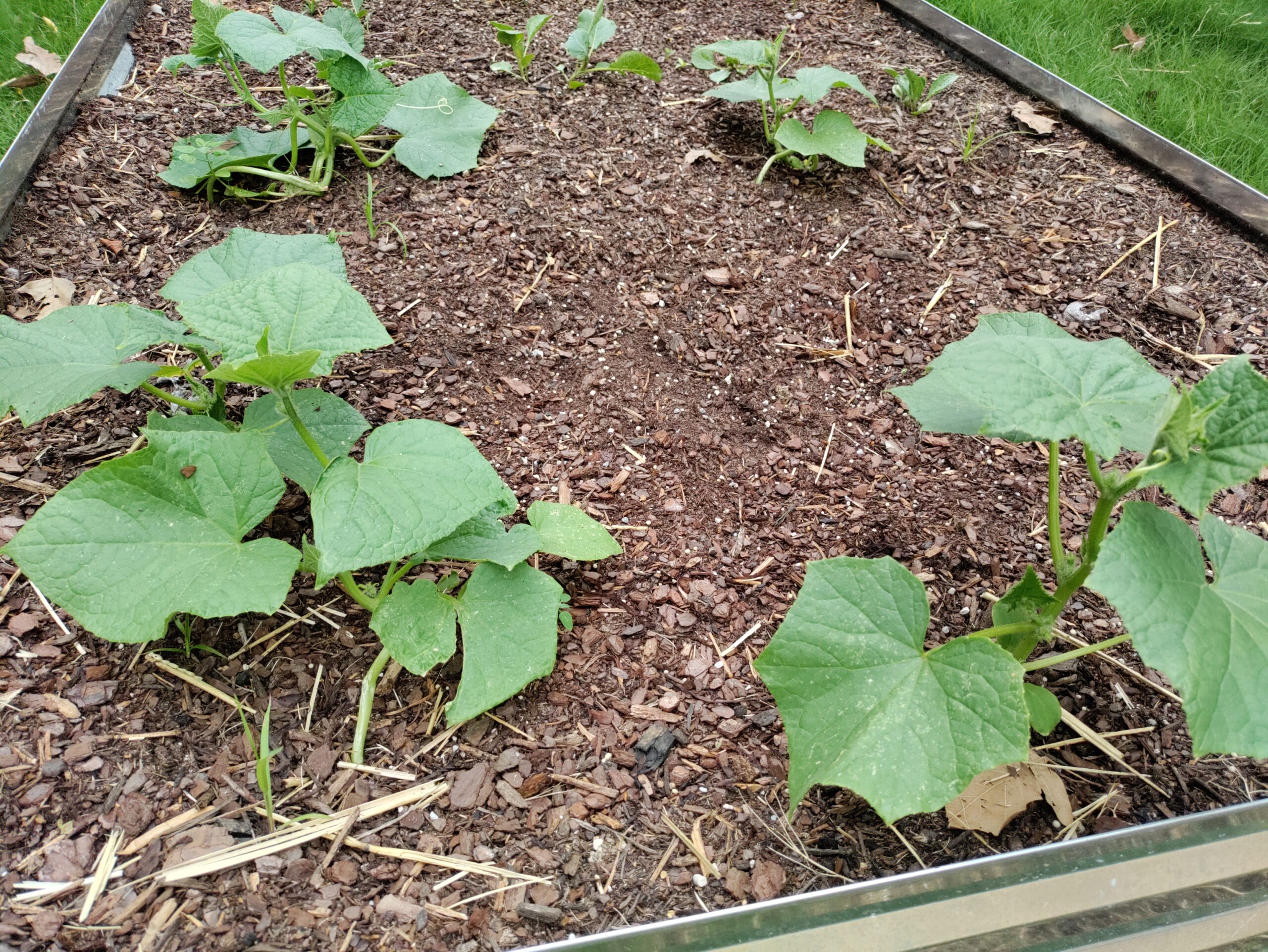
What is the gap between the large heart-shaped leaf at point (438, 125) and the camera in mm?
2238

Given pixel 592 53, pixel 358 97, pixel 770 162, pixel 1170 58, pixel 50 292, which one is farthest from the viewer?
pixel 1170 58

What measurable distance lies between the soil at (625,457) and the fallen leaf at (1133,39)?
1.86 ft

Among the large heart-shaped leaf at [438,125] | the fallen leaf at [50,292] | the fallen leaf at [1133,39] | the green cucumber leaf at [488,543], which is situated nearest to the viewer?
the green cucumber leaf at [488,543]

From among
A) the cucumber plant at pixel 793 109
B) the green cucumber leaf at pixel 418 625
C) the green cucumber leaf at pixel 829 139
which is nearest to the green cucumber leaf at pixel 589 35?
the cucumber plant at pixel 793 109

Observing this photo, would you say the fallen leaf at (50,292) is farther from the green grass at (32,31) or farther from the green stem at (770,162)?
the green stem at (770,162)

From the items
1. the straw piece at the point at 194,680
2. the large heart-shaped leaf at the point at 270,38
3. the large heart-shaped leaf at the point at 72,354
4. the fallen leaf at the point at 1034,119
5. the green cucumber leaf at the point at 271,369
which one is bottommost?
the straw piece at the point at 194,680

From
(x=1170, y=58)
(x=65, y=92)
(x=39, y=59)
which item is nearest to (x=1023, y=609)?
(x=1170, y=58)

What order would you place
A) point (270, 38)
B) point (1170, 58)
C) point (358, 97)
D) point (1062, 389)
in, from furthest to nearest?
1. point (1170, 58)
2. point (358, 97)
3. point (270, 38)
4. point (1062, 389)

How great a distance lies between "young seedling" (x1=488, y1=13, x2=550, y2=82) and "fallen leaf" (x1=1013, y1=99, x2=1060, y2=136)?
1475 millimetres

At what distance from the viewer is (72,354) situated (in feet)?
4.83

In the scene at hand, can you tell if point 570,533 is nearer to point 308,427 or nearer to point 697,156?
point 308,427

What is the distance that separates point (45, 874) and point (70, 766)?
0.16 meters

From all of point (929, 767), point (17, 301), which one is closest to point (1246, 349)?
point (929, 767)

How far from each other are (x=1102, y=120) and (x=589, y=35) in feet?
5.15
